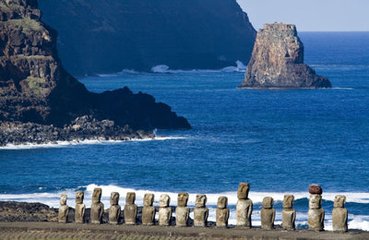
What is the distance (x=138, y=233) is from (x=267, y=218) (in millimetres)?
3897

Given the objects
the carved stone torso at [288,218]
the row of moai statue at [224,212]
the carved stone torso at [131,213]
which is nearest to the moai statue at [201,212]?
the row of moai statue at [224,212]

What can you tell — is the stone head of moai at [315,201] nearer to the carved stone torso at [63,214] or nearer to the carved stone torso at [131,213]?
the carved stone torso at [131,213]

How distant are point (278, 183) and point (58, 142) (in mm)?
41508

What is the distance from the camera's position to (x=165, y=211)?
5844 centimetres

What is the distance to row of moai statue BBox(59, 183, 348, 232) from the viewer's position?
55188 mm

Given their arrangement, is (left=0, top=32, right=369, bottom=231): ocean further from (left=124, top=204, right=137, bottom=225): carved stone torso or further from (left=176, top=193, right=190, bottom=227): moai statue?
(left=176, top=193, right=190, bottom=227): moai statue

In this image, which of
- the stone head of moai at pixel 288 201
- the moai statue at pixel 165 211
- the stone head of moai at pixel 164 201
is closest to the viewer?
the stone head of moai at pixel 288 201

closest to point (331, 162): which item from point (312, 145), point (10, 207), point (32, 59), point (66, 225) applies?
point (312, 145)

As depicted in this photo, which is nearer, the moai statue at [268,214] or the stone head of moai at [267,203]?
the stone head of moai at [267,203]

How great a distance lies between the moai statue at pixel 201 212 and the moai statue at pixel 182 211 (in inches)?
12.2

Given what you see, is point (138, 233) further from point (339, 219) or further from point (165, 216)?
point (339, 219)

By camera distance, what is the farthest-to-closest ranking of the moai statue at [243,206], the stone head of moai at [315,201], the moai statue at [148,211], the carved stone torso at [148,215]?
the carved stone torso at [148,215], the moai statue at [148,211], the moai statue at [243,206], the stone head of moai at [315,201]

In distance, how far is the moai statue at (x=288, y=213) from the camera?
181 ft

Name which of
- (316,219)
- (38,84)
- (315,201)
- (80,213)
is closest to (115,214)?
(80,213)
